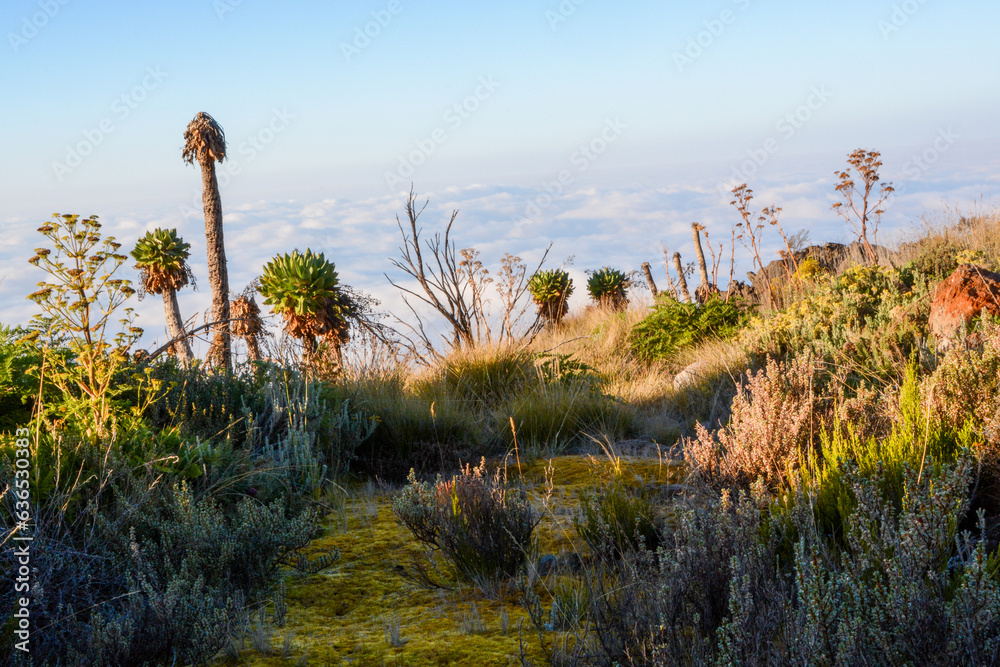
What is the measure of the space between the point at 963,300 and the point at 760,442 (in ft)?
13.2

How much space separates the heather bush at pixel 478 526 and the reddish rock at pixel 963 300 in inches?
197

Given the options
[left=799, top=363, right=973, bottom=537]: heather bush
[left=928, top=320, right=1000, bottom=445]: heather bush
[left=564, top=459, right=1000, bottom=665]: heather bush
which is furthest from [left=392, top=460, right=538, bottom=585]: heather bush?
[left=928, top=320, right=1000, bottom=445]: heather bush

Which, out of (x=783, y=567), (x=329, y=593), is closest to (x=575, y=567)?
(x=783, y=567)

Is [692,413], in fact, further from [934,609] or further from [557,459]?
[934,609]

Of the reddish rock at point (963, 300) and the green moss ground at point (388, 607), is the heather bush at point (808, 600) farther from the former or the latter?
the reddish rock at point (963, 300)

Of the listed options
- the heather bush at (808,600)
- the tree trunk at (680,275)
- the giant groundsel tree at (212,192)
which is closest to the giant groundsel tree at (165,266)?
the giant groundsel tree at (212,192)

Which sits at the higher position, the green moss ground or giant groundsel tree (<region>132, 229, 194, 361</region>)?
giant groundsel tree (<region>132, 229, 194, 361</region>)

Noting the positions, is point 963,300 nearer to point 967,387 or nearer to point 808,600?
point 967,387

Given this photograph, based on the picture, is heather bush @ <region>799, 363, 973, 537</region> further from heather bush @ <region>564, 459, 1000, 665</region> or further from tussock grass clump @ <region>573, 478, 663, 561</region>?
tussock grass clump @ <region>573, 478, 663, 561</region>

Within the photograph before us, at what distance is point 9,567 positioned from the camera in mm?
3107

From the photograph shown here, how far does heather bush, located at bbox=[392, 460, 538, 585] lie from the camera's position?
338cm

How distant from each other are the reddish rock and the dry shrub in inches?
123

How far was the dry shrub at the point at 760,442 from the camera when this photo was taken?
4.09 meters

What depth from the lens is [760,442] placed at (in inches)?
163
